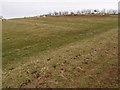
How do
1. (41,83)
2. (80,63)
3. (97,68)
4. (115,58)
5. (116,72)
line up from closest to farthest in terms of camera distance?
1. (41,83)
2. (116,72)
3. (97,68)
4. (80,63)
5. (115,58)

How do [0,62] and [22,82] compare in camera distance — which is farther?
[0,62]

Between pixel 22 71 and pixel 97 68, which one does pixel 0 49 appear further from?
pixel 97 68

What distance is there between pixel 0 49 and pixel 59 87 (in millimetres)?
13383

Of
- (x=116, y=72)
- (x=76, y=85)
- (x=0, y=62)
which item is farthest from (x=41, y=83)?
(x=0, y=62)

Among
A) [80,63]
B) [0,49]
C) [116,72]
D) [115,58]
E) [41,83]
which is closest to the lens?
[41,83]

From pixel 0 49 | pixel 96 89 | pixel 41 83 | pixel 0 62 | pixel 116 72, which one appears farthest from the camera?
pixel 0 49

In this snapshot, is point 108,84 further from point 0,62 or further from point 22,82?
point 0,62

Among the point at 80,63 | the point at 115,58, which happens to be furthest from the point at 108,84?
the point at 115,58

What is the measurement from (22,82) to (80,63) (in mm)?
5116

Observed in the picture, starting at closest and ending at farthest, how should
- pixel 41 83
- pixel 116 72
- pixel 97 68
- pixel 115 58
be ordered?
pixel 41 83
pixel 116 72
pixel 97 68
pixel 115 58

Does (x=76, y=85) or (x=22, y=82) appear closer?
(x=76, y=85)

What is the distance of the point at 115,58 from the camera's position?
13.2 meters

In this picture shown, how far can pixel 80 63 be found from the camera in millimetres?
12414

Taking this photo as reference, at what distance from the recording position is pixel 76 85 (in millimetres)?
8961
